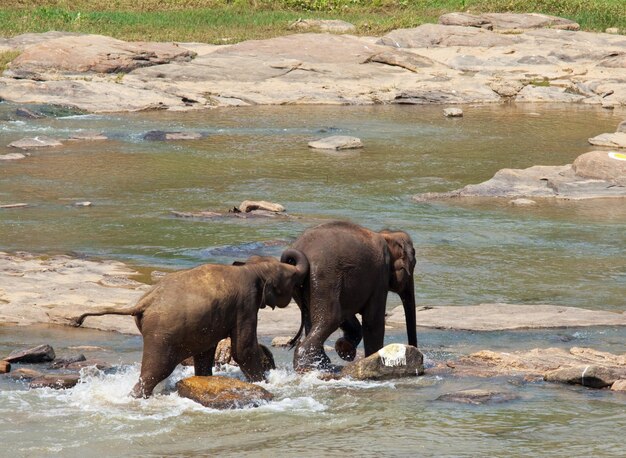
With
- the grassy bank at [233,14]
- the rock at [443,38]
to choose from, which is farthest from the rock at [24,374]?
the rock at [443,38]

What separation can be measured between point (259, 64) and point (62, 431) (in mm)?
24449

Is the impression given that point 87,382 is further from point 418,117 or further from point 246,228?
point 418,117

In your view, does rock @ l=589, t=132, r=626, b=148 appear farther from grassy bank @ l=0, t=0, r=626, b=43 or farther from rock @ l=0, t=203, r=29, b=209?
grassy bank @ l=0, t=0, r=626, b=43

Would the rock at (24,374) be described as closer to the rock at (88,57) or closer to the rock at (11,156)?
the rock at (11,156)

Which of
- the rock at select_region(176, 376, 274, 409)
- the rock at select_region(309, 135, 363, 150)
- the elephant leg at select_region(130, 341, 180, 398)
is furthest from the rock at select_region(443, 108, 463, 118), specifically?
the elephant leg at select_region(130, 341, 180, 398)

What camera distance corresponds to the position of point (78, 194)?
59.7 feet

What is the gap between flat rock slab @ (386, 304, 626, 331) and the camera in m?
10.8

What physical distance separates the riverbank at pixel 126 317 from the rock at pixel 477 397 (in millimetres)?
2148

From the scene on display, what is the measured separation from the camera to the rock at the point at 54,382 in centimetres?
→ 864

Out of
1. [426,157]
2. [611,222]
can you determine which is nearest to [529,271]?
[611,222]

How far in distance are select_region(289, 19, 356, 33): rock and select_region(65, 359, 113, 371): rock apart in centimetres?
3082

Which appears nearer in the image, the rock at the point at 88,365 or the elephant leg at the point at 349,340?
the rock at the point at 88,365

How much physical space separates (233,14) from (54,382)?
34482mm

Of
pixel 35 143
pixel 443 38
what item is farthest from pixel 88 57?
pixel 443 38
